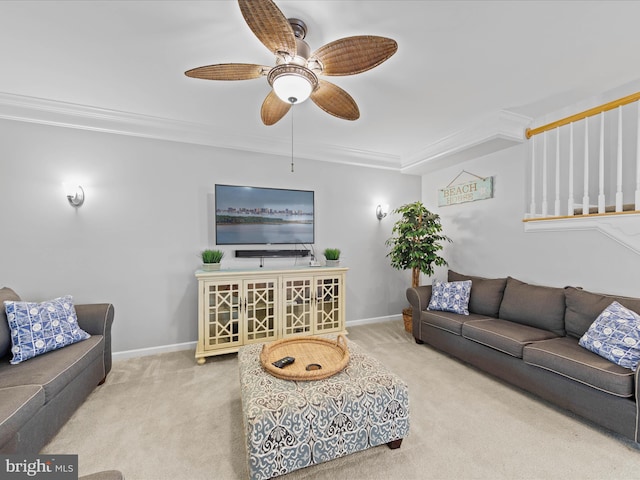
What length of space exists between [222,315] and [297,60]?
8.12 feet

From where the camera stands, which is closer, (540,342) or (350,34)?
(350,34)

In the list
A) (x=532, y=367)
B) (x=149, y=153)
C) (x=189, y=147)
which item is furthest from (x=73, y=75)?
(x=532, y=367)

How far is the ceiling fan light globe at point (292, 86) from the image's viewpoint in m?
1.69

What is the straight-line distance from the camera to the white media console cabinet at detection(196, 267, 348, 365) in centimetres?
293

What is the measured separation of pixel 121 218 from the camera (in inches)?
118

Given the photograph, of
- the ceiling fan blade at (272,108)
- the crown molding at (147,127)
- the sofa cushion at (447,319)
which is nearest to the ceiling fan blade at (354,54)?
the ceiling fan blade at (272,108)

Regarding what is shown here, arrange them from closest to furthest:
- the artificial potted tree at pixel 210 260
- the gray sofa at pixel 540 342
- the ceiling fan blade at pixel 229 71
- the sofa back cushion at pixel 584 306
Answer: the ceiling fan blade at pixel 229 71 → the gray sofa at pixel 540 342 → the sofa back cushion at pixel 584 306 → the artificial potted tree at pixel 210 260

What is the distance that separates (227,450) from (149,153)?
116 inches

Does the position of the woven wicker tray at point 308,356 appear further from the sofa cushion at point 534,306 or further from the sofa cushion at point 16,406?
the sofa cushion at point 534,306

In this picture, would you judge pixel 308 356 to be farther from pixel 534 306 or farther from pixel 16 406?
pixel 534 306

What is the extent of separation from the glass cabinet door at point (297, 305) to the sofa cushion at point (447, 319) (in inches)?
53.5

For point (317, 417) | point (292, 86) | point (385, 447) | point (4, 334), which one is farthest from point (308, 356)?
point (4, 334)

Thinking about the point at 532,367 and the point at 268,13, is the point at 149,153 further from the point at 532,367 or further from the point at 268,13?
the point at 532,367

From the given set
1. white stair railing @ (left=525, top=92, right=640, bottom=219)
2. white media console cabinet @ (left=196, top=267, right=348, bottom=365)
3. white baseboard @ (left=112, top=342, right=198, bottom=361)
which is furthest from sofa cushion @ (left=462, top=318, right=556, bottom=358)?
white baseboard @ (left=112, top=342, right=198, bottom=361)
